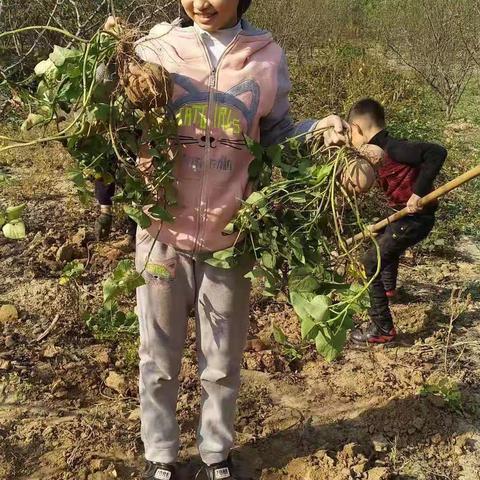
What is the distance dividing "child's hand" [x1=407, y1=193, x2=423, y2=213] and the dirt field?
56 cm

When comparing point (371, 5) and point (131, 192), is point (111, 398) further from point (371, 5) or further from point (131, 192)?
point (371, 5)

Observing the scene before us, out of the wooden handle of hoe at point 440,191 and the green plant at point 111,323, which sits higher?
the wooden handle of hoe at point 440,191

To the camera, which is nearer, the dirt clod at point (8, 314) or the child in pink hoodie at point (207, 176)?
the child in pink hoodie at point (207, 176)

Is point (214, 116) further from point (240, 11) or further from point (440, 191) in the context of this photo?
point (440, 191)

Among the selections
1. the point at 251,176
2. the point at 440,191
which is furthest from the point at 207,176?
the point at 440,191

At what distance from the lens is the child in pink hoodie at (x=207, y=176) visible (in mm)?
1627

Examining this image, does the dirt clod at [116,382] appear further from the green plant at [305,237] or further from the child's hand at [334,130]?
the child's hand at [334,130]

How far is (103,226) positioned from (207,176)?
2.37 m

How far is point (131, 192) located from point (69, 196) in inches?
124

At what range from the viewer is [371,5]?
448 inches

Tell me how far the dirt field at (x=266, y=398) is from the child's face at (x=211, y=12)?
1592mm

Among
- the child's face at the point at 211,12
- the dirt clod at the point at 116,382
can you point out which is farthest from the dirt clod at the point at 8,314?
the child's face at the point at 211,12

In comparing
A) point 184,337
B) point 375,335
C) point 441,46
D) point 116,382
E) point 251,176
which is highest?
point 251,176

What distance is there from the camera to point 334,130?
1584mm
